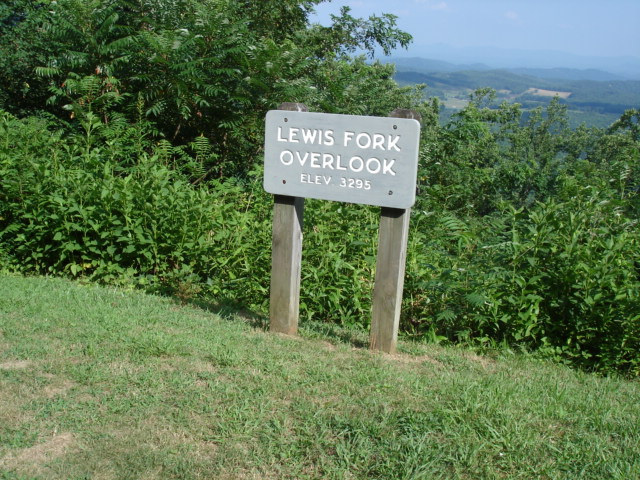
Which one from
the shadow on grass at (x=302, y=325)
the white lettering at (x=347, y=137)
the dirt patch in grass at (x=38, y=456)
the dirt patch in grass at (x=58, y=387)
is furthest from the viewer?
the shadow on grass at (x=302, y=325)

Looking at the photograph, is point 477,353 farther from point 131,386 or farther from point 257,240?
point 131,386

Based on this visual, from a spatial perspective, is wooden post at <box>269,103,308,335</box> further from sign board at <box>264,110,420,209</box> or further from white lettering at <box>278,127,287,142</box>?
white lettering at <box>278,127,287,142</box>

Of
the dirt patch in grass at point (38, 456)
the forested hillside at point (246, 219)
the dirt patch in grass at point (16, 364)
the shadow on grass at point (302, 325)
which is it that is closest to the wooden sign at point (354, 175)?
the shadow on grass at point (302, 325)

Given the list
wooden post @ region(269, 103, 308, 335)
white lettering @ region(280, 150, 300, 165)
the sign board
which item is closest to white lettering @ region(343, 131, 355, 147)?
the sign board

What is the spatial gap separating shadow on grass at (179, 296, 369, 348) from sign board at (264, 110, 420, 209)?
1091 millimetres

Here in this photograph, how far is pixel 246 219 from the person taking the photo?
249 inches

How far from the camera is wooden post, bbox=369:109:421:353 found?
4.34m

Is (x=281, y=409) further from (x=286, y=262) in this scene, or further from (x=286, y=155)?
(x=286, y=155)

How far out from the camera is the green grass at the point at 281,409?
3010 mm

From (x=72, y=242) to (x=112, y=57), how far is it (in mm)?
4382

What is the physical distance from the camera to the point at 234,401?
3.54 meters

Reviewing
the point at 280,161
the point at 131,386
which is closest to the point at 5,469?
the point at 131,386

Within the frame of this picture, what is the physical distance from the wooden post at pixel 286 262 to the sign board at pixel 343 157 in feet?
0.52

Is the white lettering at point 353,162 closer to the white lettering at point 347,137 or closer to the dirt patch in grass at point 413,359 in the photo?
the white lettering at point 347,137
